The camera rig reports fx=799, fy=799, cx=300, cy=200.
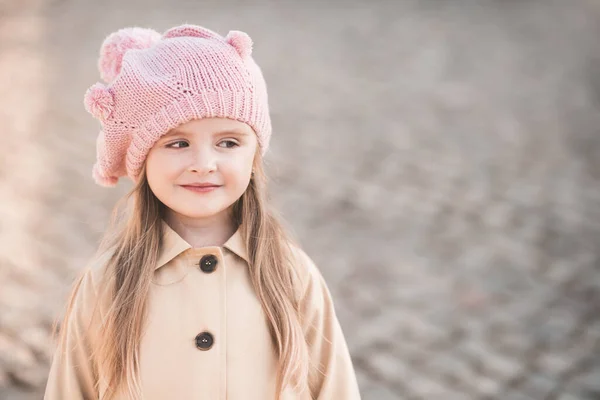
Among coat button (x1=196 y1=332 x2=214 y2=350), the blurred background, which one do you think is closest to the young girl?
coat button (x1=196 y1=332 x2=214 y2=350)

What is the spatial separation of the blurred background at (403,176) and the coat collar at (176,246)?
1779 mm

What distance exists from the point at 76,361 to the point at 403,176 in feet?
14.6

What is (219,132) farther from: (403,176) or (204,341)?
(403,176)

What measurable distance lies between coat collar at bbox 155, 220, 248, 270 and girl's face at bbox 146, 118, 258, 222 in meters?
0.08

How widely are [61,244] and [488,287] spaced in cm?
260

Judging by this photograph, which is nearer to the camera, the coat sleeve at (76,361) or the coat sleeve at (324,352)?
the coat sleeve at (76,361)

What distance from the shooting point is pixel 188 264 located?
1954mm

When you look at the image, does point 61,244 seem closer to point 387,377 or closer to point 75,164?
point 75,164

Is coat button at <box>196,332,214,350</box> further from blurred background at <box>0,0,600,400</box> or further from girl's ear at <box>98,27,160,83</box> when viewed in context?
blurred background at <box>0,0,600,400</box>

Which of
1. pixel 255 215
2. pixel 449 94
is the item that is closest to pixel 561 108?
pixel 449 94

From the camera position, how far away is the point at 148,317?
6.27 ft

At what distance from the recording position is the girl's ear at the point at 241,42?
1.95m

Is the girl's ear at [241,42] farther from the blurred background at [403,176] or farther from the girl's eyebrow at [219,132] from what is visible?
the blurred background at [403,176]

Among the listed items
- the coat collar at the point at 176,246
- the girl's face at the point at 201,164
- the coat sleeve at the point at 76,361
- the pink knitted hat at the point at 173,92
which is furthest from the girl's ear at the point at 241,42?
the coat sleeve at the point at 76,361
